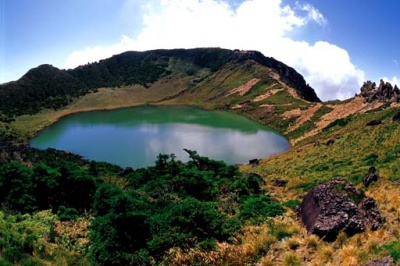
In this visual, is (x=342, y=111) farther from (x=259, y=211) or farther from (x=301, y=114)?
(x=259, y=211)

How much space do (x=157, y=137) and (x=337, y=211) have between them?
77571mm

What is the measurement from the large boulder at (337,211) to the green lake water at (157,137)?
161ft

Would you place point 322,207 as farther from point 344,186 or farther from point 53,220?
point 53,220

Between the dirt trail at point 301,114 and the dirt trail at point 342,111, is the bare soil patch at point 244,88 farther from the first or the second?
the dirt trail at point 342,111

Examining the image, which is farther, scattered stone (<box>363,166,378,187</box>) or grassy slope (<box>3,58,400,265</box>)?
scattered stone (<box>363,166,378,187</box>)

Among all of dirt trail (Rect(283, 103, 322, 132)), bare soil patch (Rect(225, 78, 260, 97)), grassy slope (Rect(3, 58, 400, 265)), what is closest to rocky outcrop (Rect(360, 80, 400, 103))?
grassy slope (Rect(3, 58, 400, 265))

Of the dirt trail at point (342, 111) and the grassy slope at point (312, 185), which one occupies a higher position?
Answer: the dirt trail at point (342, 111)

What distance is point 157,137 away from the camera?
90.1m

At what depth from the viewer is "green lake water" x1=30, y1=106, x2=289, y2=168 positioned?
7231cm

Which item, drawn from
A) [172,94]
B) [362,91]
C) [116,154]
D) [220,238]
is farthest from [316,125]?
[172,94]

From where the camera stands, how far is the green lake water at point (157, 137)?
7231cm

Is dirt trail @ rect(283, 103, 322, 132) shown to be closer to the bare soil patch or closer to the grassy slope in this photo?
the grassy slope

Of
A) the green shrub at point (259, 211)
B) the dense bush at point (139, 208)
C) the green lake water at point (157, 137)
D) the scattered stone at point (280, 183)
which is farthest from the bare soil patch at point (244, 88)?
the green shrub at point (259, 211)

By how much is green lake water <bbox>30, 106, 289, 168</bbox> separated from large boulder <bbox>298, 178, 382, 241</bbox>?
4922cm
